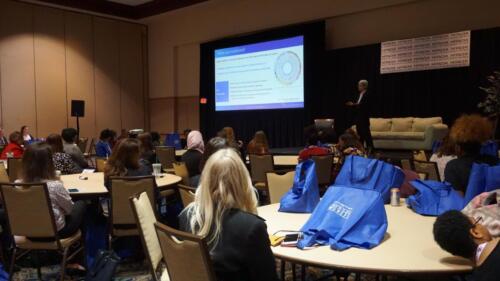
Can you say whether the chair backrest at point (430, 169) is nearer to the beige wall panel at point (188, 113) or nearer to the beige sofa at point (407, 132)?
the beige sofa at point (407, 132)

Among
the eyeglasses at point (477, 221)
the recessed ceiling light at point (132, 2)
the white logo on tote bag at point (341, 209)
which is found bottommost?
the white logo on tote bag at point (341, 209)

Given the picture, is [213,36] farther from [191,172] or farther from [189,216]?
[189,216]

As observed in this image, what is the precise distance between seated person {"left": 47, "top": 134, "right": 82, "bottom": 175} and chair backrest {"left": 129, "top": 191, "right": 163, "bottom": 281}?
9.59 ft

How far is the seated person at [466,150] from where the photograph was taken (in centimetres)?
295

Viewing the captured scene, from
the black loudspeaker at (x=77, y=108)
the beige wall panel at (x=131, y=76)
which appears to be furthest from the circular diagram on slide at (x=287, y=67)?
the beige wall panel at (x=131, y=76)

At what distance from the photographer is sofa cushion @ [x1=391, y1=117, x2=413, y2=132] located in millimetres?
8602

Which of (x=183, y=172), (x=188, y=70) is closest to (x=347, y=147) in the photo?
(x=183, y=172)

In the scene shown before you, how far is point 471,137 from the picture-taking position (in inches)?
121

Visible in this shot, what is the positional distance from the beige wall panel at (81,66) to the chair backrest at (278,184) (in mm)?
10669

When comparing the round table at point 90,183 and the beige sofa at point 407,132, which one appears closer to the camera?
the round table at point 90,183

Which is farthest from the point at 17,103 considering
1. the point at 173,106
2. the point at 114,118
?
the point at 173,106

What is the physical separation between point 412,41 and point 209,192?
7.96 meters

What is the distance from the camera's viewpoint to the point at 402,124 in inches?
342

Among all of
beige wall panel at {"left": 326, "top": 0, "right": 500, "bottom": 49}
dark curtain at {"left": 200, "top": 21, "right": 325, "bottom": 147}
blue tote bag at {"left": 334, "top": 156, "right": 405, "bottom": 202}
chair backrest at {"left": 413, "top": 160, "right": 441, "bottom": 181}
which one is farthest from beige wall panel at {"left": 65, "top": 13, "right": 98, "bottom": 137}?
blue tote bag at {"left": 334, "top": 156, "right": 405, "bottom": 202}
